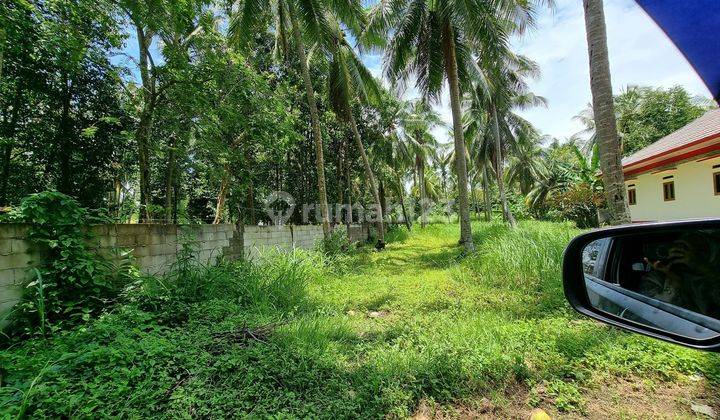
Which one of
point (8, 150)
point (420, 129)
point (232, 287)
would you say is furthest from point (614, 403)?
point (420, 129)

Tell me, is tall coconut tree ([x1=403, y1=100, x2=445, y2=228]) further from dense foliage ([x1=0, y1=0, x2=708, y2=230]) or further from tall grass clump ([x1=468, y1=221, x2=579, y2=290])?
tall grass clump ([x1=468, y1=221, x2=579, y2=290])

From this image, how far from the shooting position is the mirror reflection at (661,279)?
3.13ft

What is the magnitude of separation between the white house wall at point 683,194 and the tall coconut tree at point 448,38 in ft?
18.3

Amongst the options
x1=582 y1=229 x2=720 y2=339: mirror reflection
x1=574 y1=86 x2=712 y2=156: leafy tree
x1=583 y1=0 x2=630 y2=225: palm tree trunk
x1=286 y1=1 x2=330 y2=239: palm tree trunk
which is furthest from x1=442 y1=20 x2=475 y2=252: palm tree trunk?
x1=574 y1=86 x2=712 y2=156: leafy tree

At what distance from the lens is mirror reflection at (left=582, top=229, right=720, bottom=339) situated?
0.95 m

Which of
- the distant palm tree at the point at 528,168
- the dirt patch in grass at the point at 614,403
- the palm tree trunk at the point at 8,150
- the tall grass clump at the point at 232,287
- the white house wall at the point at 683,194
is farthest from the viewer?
the distant palm tree at the point at 528,168

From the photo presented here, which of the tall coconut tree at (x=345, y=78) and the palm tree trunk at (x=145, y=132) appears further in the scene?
the tall coconut tree at (x=345, y=78)

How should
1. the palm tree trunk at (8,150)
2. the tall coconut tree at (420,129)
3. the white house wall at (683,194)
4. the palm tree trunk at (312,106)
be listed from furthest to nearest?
the tall coconut tree at (420,129) → the white house wall at (683,194) → the palm tree trunk at (312,106) → the palm tree trunk at (8,150)

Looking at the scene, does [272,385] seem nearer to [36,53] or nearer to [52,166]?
[36,53]

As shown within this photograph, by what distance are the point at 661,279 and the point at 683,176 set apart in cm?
1210

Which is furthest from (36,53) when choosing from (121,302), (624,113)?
(624,113)

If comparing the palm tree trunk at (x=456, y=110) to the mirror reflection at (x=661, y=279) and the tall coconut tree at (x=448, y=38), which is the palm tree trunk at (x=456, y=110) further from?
the mirror reflection at (x=661, y=279)

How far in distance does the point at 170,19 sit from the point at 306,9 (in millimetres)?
4085

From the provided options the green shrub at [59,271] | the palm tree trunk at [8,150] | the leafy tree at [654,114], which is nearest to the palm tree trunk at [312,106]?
the palm tree trunk at [8,150]
